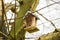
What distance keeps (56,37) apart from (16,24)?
30 centimetres

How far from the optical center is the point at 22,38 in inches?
41.2

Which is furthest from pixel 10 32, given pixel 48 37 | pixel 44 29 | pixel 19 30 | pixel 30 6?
pixel 44 29

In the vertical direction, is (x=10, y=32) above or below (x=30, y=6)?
below

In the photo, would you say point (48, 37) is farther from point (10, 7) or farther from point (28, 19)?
point (10, 7)

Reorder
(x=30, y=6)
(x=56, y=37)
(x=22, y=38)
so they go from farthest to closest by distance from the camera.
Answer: (x=22, y=38), (x=30, y=6), (x=56, y=37)

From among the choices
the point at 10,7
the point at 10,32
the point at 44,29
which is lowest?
the point at 44,29

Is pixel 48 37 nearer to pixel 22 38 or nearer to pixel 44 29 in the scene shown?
pixel 22 38

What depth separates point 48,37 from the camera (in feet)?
2.36

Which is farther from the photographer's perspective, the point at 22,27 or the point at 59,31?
the point at 22,27

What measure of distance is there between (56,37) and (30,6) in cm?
26

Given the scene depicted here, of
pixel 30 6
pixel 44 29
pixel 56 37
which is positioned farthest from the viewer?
pixel 44 29

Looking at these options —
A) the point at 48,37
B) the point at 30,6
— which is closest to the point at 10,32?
the point at 30,6

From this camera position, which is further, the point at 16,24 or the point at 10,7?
the point at 10,7

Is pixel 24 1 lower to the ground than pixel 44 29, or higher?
higher
